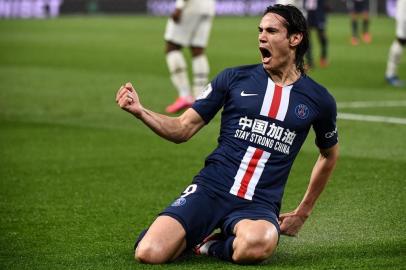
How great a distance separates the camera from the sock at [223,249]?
6.28m

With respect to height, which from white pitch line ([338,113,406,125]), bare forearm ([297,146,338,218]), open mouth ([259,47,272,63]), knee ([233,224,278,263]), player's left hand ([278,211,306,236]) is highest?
open mouth ([259,47,272,63])

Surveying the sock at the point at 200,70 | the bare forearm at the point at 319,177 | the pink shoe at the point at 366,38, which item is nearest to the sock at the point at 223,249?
the bare forearm at the point at 319,177

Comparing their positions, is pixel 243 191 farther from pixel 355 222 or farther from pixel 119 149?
pixel 119 149

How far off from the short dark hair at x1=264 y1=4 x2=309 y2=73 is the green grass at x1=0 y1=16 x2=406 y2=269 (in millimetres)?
1264

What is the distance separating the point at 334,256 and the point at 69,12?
41217 mm

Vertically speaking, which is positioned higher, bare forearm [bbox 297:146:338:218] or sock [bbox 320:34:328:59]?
bare forearm [bbox 297:146:338:218]

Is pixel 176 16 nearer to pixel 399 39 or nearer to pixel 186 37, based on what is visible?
pixel 186 37

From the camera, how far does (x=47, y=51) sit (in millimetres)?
26469

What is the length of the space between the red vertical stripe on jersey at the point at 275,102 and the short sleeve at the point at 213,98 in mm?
309

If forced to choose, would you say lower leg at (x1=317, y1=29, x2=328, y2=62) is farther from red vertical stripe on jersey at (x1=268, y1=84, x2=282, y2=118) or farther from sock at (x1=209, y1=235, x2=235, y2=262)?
sock at (x1=209, y1=235, x2=235, y2=262)

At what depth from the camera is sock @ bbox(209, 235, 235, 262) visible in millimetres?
6277

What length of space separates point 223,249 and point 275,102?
1.00m

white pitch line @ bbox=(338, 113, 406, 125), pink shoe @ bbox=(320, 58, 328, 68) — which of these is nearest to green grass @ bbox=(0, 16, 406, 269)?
white pitch line @ bbox=(338, 113, 406, 125)

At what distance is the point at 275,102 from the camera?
6559 millimetres
